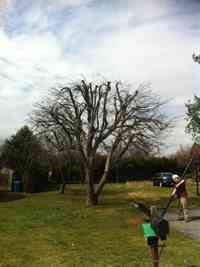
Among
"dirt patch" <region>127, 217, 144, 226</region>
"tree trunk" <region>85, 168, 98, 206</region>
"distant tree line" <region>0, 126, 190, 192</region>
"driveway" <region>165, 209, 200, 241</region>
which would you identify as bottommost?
"driveway" <region>165, 209, 200, 241</region>

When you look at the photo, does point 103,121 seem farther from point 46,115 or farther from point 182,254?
point 182,254

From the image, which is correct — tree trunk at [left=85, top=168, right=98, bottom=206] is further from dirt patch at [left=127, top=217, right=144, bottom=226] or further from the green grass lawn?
dirt patch at [left=127, top=217, right=144, bottom=226]

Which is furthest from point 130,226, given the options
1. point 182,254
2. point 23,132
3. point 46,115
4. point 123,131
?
point 23,132

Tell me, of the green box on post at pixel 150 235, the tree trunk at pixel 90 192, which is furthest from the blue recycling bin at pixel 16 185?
the green box on post at pixel 150 235

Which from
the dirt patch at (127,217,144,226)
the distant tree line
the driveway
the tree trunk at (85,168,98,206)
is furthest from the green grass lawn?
the distant tree line

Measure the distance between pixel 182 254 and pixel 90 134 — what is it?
992 cm

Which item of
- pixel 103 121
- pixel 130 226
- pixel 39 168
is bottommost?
pixel 130 226

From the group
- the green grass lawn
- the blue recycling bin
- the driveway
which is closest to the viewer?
the green grass lawn

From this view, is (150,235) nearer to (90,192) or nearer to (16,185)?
(90,192)

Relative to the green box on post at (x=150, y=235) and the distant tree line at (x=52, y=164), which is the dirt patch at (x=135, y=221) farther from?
the green box on post at (x=150, y=235)

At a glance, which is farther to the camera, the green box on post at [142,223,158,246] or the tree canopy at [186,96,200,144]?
the tree canopy at [186,96,200,144]

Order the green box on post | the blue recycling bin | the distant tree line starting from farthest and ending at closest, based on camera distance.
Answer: the blue recycling bin
the distant tree line
the green box on post

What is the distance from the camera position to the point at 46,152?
22062 mm

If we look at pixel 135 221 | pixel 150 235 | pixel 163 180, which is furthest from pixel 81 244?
pixel 163 180
